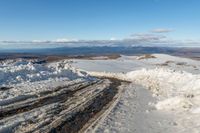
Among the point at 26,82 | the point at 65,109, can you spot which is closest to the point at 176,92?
the point at 65,109

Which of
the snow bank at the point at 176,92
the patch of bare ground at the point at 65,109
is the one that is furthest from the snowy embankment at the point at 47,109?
the snow bank at the point at 176,92

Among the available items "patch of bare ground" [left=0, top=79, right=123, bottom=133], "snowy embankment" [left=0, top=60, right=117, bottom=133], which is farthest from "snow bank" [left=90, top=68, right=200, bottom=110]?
"snowy embankment" [left=0, top=60, right=117, bottom=133]

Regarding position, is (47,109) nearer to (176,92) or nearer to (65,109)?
(65,109)

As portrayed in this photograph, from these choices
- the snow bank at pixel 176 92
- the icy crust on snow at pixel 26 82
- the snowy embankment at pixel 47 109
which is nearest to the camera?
the snowy embankment at pixel 47 109

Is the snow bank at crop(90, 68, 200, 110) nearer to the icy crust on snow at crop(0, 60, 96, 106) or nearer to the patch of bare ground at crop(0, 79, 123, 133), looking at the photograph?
the patch of bare ground at crop(0, 79, 123, 133)

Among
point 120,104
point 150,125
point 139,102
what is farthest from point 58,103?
point 150,125

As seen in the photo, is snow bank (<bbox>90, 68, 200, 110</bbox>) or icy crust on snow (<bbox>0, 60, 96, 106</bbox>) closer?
snow bank (<bbox>90, 68, 200, 110</bbox>)

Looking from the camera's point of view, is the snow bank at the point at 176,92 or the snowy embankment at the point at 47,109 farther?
the snow bank at the point at 176,92

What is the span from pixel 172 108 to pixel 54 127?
8.19 metres

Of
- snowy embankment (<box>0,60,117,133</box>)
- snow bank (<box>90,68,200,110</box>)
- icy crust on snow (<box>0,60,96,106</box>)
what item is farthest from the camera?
icy crust on snow (<box>0,60,96,106</box>)

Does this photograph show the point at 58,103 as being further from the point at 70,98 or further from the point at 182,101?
the point at 182,101

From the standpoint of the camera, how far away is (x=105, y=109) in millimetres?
17656

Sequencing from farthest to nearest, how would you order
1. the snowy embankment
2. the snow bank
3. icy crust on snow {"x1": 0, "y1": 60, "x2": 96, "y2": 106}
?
icy crust on snow {"x1": 0, "y1": 60, "x2": 96, "y2": 106}
the snow bank
the snowy embankment

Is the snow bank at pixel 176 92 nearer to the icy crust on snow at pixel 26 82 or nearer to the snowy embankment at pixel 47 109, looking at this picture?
the snowy embankment at pixel 47 109
